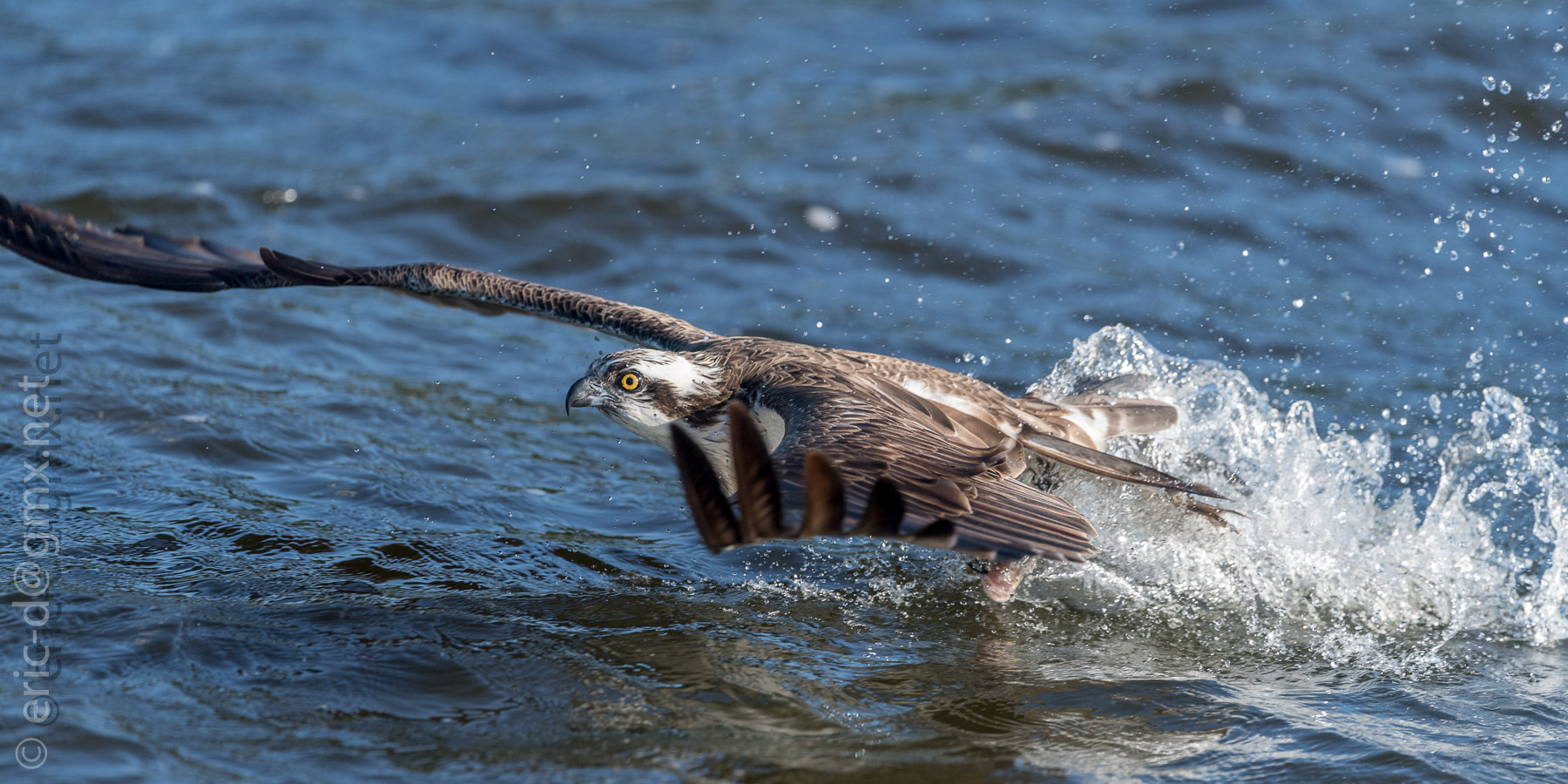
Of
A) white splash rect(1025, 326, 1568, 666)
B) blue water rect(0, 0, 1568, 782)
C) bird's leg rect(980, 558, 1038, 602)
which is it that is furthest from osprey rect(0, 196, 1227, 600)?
blue water rect(0, 0, 1568, 782)

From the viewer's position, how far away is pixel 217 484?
6.73 m

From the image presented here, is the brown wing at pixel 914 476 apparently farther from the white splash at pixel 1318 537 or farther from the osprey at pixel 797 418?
the white splash at pixel 1318 537

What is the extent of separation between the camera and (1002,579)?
600 centimetres

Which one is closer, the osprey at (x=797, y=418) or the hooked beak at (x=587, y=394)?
the osprey at (x=797, y=418)

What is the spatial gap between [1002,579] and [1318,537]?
5.39 ft

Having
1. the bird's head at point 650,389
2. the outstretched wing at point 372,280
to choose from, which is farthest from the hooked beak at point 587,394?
the outstretched wing at point 372,280

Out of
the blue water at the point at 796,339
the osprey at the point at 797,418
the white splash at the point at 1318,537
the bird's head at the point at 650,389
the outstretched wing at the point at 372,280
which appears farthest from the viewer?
the outstretched wing at the point at 372,280

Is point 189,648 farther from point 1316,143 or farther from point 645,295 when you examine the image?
point 1316,143

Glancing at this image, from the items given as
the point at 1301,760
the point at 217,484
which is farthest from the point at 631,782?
the point at 217,484

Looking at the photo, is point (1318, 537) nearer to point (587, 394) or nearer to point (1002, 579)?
point (1002, 579)

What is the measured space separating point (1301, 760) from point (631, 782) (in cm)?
229

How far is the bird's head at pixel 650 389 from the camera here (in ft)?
19.1

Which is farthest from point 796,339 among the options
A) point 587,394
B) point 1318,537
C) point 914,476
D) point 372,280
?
point 914,476

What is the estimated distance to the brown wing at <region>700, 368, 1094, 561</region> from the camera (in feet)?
12.6
